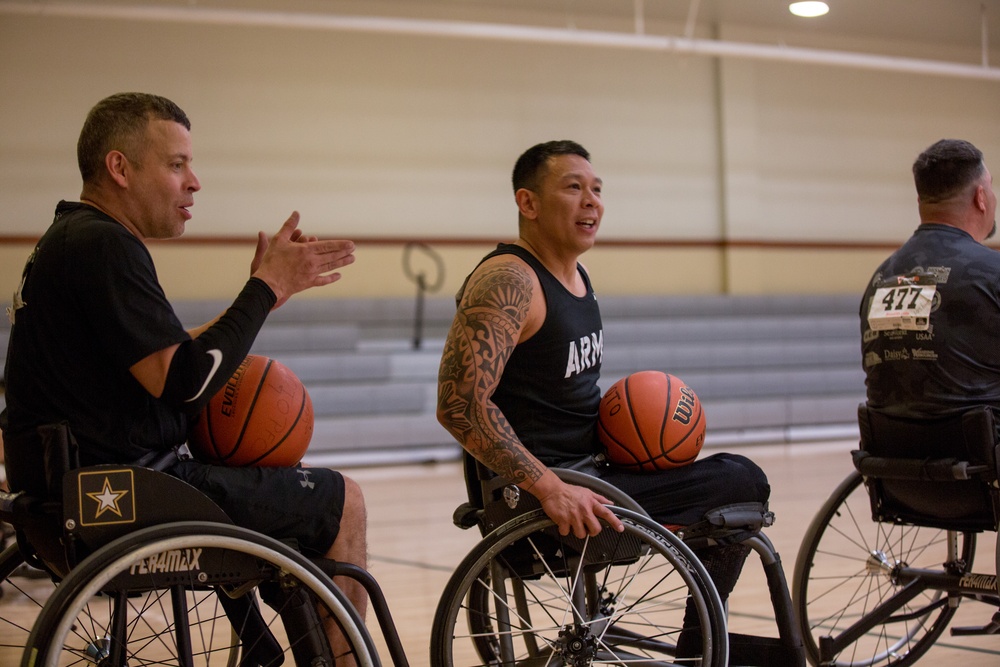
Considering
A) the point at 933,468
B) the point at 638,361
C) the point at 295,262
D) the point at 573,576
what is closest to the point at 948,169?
the point at 933,468

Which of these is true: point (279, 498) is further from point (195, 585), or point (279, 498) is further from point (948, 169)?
point (948, 169)

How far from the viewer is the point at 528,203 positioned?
89.3 inches

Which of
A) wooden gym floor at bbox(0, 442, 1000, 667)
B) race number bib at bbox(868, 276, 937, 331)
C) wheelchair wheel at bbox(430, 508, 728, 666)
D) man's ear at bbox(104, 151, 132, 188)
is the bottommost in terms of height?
wooden gym floor at bbox(0, 442, 1000, 667)

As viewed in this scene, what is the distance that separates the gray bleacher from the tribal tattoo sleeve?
4600mm

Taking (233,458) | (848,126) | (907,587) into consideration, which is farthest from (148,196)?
(848,126)

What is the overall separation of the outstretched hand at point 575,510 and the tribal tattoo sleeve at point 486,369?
0.15 ft

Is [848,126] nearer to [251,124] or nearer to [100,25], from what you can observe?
[251,124]

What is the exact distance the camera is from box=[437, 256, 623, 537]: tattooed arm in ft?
6.09

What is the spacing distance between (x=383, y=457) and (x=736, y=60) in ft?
15.4

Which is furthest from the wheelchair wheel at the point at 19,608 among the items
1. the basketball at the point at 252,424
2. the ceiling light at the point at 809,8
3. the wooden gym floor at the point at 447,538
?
the ceiling light at the point at 809,8

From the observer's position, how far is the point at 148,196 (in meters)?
1.81

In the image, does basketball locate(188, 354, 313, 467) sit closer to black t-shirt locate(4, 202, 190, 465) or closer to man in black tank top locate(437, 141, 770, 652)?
black t-shirt locate(4, 202, 190, 465)

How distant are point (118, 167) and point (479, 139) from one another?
6.63m

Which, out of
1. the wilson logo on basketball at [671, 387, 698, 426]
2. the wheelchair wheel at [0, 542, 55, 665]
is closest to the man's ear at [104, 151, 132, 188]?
the wheelchair wheel at [0, 542, 55, 665]
